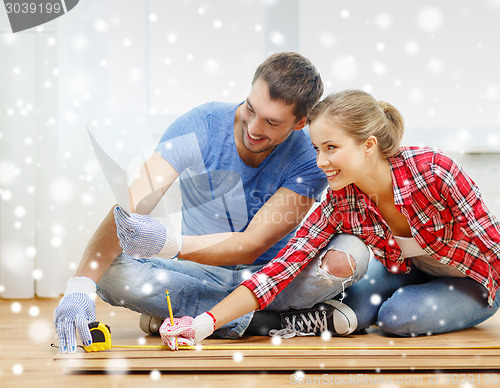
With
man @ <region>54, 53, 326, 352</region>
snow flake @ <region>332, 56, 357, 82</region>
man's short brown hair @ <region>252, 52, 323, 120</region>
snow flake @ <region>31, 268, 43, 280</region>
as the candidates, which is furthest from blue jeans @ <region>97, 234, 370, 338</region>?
snow flake @ <region>332, 56, 357, 82</region>

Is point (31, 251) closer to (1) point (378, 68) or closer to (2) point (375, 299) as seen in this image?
(2) point (375, 299)

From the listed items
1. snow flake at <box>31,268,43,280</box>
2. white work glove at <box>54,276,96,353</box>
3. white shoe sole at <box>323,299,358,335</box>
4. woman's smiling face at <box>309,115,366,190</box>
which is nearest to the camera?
white work glove at <box>54,276,96,353</box>

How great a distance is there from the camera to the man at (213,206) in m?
1.15

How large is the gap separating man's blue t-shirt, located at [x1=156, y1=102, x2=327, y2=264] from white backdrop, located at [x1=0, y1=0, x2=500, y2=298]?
2.14ft

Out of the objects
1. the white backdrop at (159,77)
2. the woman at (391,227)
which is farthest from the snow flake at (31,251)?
the woman at (391,227)

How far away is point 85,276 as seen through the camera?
1.17m

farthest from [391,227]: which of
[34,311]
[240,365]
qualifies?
[34,311]

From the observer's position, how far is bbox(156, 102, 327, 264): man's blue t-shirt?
1382mm

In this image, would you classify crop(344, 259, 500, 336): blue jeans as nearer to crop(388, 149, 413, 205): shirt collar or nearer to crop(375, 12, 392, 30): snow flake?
crop(388, 149, 413, 205): shirt collar

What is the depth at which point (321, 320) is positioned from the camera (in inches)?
51.1

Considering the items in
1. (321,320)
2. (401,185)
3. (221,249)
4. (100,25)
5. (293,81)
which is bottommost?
(321,320)

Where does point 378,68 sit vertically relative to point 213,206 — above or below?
above

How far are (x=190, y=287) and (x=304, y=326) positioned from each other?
11.5 inches

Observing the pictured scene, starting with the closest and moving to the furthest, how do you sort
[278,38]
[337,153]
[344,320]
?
[337,153] < [344,320] < [278,38]
